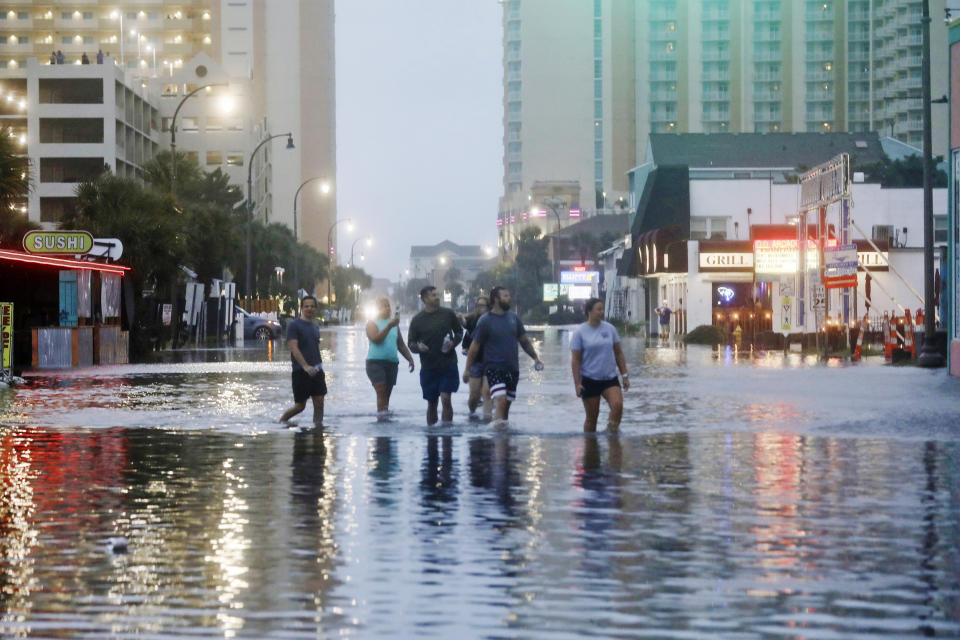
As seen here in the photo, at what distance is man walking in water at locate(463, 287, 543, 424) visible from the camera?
18562mm

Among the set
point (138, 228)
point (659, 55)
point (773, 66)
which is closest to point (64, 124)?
point (138, 228)

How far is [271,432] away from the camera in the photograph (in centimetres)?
1934

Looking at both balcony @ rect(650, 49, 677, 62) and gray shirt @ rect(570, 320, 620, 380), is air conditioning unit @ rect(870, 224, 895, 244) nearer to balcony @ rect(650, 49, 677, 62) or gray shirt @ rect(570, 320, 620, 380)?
gray shirt @ rect(570, 320, 620, 380)

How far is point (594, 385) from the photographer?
→ 17547 millimetres

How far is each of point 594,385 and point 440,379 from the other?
2441mm

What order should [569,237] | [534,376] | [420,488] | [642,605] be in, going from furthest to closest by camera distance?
[569,237] → [534,376] → [420,488] → [642,605]

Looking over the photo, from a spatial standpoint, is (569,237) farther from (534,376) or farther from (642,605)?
(642,605)

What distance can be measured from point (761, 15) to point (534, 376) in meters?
138

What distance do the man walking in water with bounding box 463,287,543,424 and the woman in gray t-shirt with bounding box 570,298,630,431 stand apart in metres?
1.23

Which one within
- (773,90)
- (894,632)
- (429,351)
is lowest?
(894,632)

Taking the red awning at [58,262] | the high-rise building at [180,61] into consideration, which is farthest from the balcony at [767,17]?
the red awning at [58,262]

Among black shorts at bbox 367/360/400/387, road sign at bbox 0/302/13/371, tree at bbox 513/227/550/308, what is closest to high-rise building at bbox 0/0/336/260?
tree at bbox 513/227/550/308

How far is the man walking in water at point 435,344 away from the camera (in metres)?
18.8

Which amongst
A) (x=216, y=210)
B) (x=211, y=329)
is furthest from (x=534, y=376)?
(x=211, y=329)
